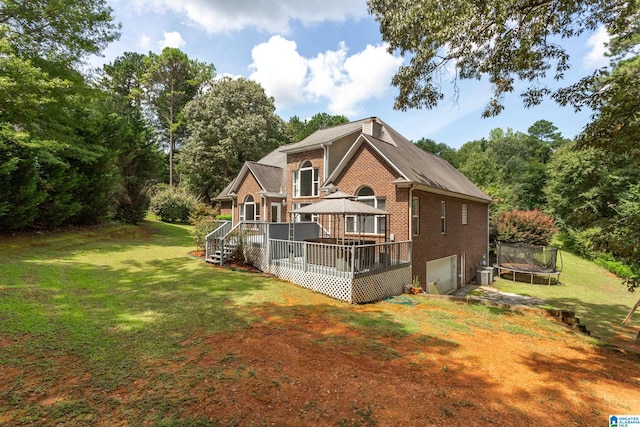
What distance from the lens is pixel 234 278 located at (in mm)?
10961

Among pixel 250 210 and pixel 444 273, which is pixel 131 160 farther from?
pixel 444 273

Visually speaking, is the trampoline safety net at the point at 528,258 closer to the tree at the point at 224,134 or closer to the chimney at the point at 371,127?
the chimney at the point at 371,127

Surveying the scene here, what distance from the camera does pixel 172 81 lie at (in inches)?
1608

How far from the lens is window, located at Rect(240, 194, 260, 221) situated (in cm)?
1880

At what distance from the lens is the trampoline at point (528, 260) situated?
696 inches

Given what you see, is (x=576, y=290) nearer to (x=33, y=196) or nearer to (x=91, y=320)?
(x=91, y=320)

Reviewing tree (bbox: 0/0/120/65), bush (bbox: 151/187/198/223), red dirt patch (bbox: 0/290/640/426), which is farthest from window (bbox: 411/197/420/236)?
bush (bbox: 151/187/198/223)

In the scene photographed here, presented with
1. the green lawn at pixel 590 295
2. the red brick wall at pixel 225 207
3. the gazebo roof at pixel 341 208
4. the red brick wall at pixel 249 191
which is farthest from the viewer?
the red brick wall at pixel 225 207

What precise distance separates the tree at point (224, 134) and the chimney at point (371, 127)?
21060mm

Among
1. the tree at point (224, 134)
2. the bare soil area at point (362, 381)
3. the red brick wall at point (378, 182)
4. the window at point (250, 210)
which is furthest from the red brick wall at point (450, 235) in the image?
the tree at point (224, 134)

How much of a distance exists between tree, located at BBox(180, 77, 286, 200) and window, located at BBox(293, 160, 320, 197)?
1954cm

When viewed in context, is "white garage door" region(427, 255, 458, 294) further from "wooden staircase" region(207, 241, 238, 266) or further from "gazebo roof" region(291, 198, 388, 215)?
"wooden staircase" region(207, 241, 238, 266)

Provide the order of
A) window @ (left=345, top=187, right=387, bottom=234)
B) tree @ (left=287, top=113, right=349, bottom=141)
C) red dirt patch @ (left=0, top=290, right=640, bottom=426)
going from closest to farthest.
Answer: red dirt patch @ (left=0, top=290, right=640, bottom=426), window @ (left=345, top=187, right=387, bottom=234), tree @ (left=287, top=113, right=349, bottom=141)

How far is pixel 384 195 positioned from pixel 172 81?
135 ft
